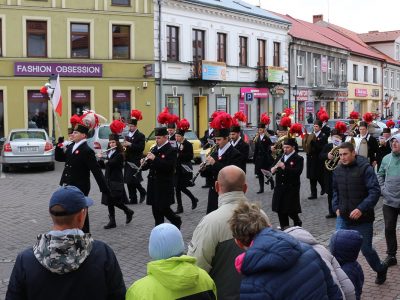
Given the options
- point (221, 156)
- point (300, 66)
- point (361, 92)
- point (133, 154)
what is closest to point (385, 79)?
point (361, 92)

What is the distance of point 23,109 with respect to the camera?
85.8 ft

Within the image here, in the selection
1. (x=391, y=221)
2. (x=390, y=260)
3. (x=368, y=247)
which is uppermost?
(x=391, y=221)

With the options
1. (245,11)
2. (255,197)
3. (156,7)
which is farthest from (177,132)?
(245,11)

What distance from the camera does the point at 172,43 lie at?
30.1 metres

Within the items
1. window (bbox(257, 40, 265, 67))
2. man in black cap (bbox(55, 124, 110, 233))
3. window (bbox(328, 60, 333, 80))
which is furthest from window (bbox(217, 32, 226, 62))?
man in black cap (bbox(55, 124, 110, 233))

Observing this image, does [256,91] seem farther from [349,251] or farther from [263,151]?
[349,251]

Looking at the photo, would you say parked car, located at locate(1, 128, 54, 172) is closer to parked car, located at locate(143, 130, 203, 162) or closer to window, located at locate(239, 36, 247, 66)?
parked car, located at locate(143, 130, 203, 162)

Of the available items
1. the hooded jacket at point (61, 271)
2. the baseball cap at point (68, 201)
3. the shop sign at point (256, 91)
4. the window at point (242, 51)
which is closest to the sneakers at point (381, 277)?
the hooded jacket at point (61, 271)

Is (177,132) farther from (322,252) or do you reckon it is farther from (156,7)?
(156,7)

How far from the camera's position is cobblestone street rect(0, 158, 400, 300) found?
7109 mm

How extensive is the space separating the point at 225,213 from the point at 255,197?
384 inches

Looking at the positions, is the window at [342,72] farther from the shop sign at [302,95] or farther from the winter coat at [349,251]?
the winter coat at [349,251]

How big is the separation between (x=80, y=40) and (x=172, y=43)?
200 inches

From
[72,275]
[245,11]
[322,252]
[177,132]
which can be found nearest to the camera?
[72,275]
